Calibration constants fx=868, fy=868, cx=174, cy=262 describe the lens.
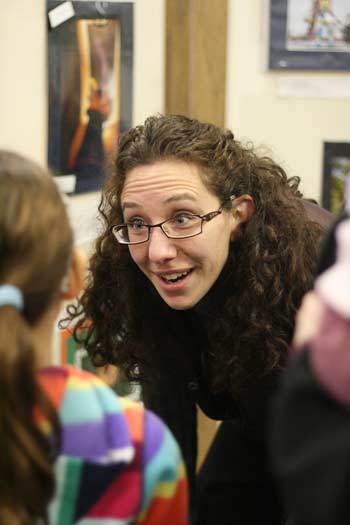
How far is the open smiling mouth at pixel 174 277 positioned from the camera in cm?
197

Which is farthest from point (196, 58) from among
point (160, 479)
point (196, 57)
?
point (160, 479)

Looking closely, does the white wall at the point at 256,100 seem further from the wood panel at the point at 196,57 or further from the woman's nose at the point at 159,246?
the woman's nose at the point at 159,246

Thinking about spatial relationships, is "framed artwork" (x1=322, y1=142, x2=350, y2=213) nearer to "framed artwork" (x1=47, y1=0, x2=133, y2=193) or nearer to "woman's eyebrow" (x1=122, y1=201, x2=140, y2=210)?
"framed artwork" (x1=47, y1=0, x2=133, y2=193)

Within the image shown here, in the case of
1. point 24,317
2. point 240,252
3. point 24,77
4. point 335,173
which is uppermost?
point 24,77

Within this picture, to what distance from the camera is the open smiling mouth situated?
6.45ft

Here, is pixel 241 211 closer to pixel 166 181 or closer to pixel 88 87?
pixel 166 181

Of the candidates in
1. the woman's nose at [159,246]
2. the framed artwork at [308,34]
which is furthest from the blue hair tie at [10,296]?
the framed artwork at [308,34]

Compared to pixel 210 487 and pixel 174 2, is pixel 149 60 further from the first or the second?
pixel 210 487

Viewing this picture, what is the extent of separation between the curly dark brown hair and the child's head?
0.92 metres

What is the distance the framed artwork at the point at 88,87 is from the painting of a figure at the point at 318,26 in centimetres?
62

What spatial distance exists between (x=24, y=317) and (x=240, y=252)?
105 cm

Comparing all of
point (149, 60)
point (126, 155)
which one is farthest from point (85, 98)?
point (126, 155)

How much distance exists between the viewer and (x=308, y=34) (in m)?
3.11

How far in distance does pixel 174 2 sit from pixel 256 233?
1.28 metres
